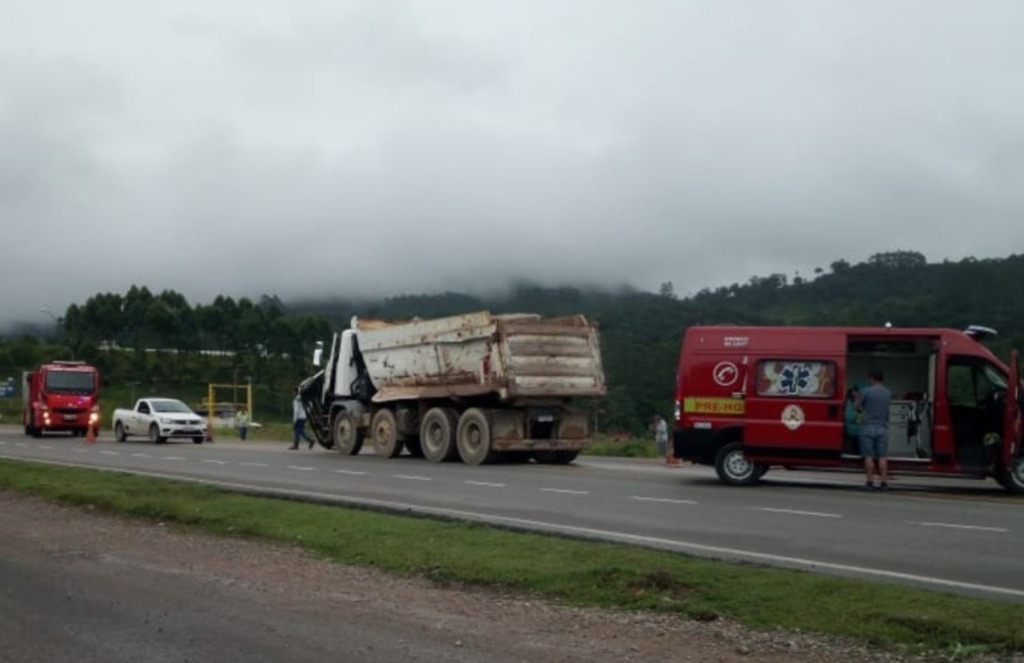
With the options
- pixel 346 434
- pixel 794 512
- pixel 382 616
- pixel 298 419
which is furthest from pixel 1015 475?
pixel 298 419

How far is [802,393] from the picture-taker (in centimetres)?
1916

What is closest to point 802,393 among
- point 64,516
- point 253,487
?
point 253,487

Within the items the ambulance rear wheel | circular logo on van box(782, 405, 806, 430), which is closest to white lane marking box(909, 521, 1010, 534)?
circular logo on van box(782, 405, 806, 430)

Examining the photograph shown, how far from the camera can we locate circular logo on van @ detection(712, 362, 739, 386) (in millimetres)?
19484

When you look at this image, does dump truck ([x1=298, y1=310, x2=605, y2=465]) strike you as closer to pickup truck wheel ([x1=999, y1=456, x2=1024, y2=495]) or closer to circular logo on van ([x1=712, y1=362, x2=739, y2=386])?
circular logo on van ([x1=712, y1=362, x2=739, y2=386])

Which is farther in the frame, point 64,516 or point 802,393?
point 802,393

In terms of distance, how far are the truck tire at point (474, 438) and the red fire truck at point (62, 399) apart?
21.9 metres

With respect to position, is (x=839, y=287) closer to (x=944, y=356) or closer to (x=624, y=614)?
(x=944, y=356)

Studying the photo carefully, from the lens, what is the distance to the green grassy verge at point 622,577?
26.2 feet

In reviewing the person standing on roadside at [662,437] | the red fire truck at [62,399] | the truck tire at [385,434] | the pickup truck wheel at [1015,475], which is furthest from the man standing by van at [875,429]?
the red fire truck at [62,399]

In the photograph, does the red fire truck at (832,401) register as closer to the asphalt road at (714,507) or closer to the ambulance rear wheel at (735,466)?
the ambulance rear wheel at (735,466)

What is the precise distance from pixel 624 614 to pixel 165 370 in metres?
69.2

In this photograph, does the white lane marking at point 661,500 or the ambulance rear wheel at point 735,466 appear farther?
the ambulance rear wheel at point 735,466

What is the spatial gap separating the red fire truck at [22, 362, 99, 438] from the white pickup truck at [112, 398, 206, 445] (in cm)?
345
